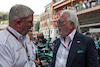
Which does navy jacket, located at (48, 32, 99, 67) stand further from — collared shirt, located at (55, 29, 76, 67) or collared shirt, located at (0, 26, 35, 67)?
collared shirt, located at (0, 26, 35, 67)

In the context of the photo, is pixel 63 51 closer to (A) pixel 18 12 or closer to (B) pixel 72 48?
(B) pixel 72 48

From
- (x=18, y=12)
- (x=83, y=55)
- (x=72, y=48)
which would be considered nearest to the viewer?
(x=18, y=12)

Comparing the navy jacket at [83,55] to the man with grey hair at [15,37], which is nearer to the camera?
the man with grey hair at [15,37]

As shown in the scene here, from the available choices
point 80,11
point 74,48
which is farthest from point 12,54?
point 80,11

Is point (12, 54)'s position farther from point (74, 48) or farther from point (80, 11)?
point (80, 11)

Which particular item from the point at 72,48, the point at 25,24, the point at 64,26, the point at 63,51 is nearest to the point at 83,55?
the point at 72,48

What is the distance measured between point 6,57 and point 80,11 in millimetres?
15903

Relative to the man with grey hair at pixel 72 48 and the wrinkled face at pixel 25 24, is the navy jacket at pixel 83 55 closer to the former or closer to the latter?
the man with grey hair at pixel 72 48

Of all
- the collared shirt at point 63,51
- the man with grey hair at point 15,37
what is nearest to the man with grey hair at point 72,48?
the collared shirt at point 63,51

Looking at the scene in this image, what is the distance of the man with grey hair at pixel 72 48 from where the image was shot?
183 centimetres

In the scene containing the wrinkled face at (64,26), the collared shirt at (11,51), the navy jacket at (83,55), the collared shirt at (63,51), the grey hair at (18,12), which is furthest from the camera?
the wrinkled face at (64,26)

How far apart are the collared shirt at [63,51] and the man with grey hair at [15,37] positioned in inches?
32.9

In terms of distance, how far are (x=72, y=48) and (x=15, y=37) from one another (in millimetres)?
1027

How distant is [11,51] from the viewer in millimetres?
1266
